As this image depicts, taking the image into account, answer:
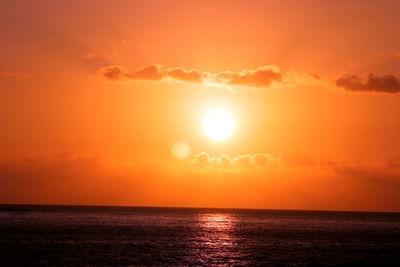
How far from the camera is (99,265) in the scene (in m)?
56.6

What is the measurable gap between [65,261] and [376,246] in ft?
197

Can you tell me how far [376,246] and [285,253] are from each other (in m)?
25.7

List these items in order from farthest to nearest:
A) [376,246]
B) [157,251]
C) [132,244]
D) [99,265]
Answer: [376,246], [132,244], [157,251], [99,265]

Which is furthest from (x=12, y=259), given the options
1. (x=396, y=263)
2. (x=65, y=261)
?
(x=396, y=263)

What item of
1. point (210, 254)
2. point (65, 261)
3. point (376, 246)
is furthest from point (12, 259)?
point (376, 246)

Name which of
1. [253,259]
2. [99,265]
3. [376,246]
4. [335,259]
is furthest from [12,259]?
[376,246]

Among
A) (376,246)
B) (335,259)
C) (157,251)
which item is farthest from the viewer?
(376,246)

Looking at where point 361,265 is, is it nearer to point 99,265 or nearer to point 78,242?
point 99,265

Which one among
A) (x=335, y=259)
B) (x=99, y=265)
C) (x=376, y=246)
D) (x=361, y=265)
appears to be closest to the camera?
(x=99, y=265)

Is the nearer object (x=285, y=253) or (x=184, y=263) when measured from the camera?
(x=184, y=263)

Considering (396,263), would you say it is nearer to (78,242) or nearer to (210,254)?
(210,254)

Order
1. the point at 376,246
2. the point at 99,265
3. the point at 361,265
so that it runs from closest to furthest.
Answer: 1. the point at 99,265
2. the point at 361,265
3. the point at 376,246

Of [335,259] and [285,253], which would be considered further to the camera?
[285,253]

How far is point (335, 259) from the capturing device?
67.2 m
